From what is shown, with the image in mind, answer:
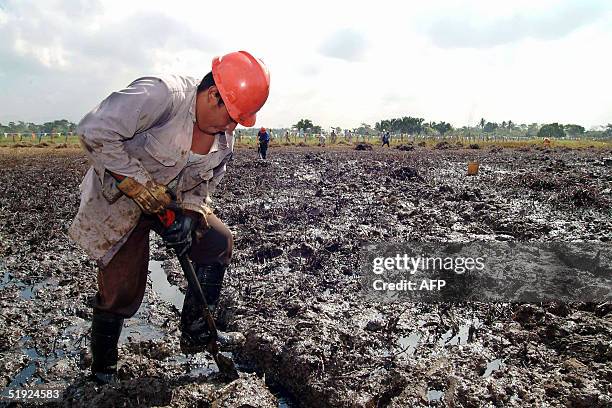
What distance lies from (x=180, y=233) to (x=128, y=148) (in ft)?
1.83

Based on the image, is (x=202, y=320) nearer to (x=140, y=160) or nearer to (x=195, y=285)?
(x=195, y=285)

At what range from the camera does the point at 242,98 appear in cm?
248

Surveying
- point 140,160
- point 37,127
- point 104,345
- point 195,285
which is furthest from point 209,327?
point 37,127

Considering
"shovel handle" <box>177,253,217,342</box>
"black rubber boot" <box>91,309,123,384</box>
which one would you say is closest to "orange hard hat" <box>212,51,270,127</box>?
"shovel handle" <box>177,253,217,342</box>

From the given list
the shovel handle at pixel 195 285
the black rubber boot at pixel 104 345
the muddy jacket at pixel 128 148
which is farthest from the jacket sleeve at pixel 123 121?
the black rubber boot at pixel 104 345

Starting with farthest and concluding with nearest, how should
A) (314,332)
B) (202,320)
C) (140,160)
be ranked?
(314,332)
(202,320)
(140,160)

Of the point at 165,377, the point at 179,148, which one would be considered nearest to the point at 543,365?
the point at 165,377

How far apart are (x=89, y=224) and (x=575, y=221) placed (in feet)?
21.2

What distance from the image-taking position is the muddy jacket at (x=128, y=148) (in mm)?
2270

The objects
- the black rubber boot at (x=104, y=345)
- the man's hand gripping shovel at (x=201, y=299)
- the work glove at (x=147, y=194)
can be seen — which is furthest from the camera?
the black rubber boot at (x=104, y=345)

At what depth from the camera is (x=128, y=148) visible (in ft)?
8.30

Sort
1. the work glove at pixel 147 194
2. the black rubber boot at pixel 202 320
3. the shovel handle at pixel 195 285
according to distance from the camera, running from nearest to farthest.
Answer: the work glove at pixel 147 194 < the shovel handle at pixel 195 285 < the black rubber boot at pixel 202 320

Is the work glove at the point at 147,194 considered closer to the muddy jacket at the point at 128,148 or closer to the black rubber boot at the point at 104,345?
the muddy jacket at the point at 128,148

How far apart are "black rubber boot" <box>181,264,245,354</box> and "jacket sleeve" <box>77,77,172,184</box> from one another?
1.00 m
